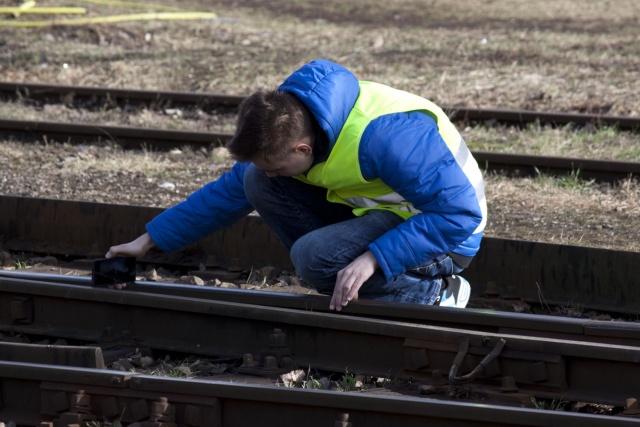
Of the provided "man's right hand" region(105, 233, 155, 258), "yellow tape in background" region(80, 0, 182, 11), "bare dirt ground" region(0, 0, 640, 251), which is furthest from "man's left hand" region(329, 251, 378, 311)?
"yellow tape in background" region(80, 0, 182, 11)

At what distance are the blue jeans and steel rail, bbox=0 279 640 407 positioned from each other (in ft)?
1.03

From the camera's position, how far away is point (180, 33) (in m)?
14.0

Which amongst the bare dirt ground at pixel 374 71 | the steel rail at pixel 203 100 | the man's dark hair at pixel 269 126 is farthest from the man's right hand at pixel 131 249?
the steel rail at pixel 203 100

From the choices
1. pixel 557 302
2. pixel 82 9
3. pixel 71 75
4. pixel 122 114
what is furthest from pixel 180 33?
pixel 557 302

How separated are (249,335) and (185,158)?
405 cm

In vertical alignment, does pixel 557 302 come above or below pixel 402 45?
below

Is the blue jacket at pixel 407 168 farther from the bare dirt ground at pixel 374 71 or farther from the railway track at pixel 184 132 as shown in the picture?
the railway track at pixel 184 132

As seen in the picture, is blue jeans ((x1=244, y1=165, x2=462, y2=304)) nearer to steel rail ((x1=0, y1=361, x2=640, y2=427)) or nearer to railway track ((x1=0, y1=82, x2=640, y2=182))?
steel rail ((x1=0, y1=361, x2=640, y2=427))

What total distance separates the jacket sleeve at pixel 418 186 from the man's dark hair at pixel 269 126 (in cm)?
26

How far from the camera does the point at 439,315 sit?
154 inches

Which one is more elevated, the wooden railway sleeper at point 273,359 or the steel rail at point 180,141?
the steel rail at point 180,141

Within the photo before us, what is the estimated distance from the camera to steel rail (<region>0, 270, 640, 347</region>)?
3.69 meters

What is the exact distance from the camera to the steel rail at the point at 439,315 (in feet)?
12.1

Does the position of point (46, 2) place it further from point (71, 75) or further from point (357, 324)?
point (357, 324)
